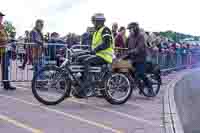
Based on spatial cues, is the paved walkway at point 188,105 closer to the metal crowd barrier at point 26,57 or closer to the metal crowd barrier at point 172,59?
the metal crowd barrier at point 172,59

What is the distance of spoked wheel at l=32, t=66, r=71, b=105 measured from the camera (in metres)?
9.34

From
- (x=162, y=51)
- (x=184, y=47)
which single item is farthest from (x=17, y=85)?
(x=184, y=47)

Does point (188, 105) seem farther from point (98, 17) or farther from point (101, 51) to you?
point (98, 17)

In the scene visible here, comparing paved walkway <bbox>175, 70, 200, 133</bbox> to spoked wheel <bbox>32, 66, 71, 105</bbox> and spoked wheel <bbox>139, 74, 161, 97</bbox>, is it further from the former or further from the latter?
spoked wheel <bbox>32, 66, 71, 105</bbox>

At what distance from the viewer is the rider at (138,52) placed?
1173 cm

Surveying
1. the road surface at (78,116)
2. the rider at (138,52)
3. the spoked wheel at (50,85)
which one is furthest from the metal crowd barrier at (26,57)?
the spoked wheel at (50,85)

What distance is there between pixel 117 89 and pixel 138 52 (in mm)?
1999

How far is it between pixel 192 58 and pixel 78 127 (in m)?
19.5

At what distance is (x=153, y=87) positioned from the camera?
12562 millimetres

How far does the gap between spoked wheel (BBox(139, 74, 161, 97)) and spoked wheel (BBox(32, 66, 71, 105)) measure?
286cm

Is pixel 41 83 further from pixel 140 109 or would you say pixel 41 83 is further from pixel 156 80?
pixel 156 80

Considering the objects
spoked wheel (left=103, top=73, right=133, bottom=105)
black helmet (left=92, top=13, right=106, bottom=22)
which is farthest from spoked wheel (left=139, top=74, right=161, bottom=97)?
black helmet (left=92, top=13, right=106, bottom=22)

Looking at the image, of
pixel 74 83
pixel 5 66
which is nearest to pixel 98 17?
pixel 74 83

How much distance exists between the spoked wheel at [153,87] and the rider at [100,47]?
2.04 meters
